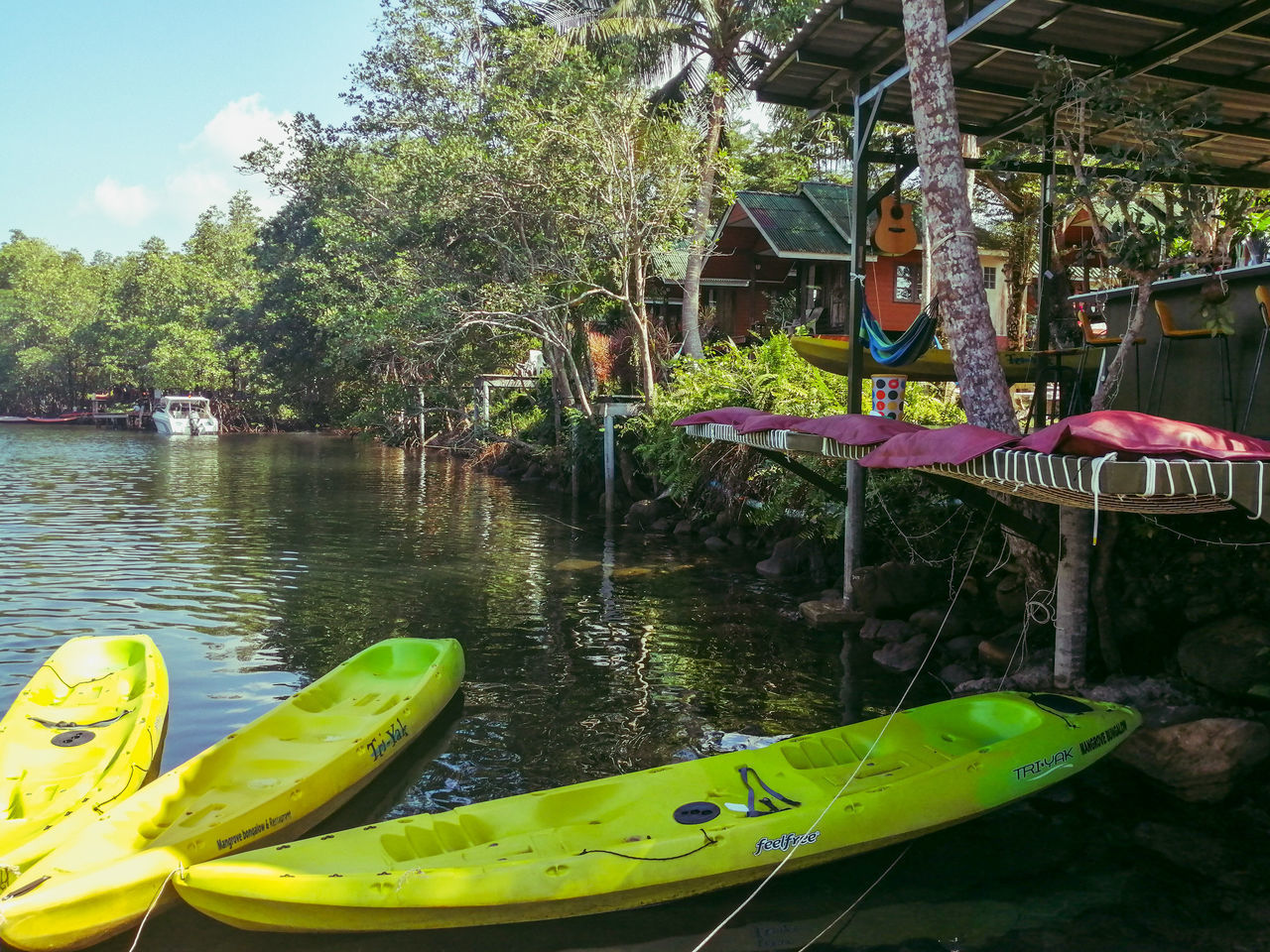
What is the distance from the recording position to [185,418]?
53.4 m

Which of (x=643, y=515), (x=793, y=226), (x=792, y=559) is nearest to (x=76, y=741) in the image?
(x=792, y=559)

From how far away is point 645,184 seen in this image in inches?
946

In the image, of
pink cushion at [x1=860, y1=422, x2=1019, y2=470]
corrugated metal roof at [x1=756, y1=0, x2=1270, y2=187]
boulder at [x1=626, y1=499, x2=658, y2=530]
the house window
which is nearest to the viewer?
pink cushion at [x1=860, y1=422, x2=1019, y2=470]

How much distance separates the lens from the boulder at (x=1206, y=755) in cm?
731

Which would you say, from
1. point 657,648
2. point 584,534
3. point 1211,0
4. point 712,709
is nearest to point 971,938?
point 712,709

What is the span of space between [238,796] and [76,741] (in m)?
1.78

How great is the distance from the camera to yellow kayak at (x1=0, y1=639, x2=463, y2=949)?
5176mm

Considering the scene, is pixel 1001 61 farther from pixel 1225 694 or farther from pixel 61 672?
pixel 61 672

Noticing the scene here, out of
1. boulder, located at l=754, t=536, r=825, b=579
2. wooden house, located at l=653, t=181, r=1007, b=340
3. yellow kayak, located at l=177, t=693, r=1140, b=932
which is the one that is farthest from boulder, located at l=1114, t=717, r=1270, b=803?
wooden house, located at l=653, t=181, r=1007, b=340

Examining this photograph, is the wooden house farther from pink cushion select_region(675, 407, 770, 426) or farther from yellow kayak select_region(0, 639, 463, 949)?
yellow kayak select_region(0, 639, 463, 949)

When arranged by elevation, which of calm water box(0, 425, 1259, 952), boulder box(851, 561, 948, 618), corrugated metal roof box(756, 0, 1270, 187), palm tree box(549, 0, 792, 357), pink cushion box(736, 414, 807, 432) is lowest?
calm water box(0, 425, 1259, 952)

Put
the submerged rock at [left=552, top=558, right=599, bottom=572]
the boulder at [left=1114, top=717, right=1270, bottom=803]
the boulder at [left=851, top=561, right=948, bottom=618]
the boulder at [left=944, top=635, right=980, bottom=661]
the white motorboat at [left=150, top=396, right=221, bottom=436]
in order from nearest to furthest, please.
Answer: the boulder at [left=1114, top=717, right=1270, bottom=803], the boulder at [left=944, top=635, right=980, bottom=661], the boulder at [left=851, top=561, right=948, bottom=618], the submerged rock at [left=552, top=558, right=599, bottom=572], the white motorboat at [left=150, top=396, right=221, bottom=436]

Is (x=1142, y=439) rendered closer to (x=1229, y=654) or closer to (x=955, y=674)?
(x=1229, y=654)

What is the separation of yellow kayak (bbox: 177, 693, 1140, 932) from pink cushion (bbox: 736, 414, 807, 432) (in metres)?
3.60
